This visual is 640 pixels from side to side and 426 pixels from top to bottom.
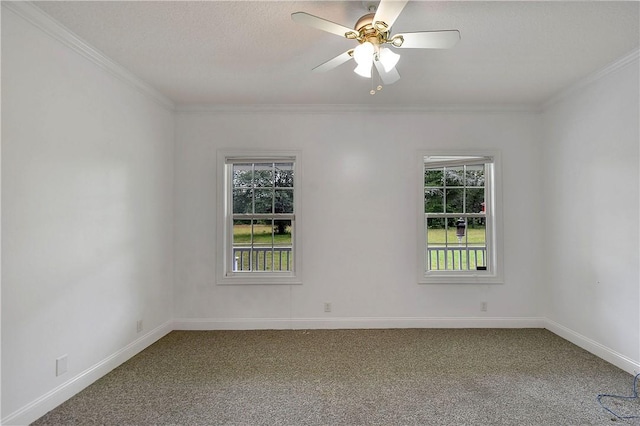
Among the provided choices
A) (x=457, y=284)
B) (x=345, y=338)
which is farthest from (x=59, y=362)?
(x=457, y=284)

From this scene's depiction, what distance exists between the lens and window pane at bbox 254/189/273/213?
147 inches

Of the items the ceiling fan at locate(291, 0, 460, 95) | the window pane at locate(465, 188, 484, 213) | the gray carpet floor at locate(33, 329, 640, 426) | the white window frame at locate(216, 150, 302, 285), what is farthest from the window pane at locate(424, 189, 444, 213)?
the ceiling fan at locate(291, 0, 460, 95)

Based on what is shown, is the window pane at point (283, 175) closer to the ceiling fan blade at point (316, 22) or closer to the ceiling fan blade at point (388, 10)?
the ceiling fan blade at point (316, 22)

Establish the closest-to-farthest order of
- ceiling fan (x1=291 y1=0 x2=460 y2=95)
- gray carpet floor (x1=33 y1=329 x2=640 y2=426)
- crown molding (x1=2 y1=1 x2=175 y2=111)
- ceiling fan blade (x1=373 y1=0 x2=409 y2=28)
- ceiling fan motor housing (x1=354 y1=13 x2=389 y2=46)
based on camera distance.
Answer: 1. ceiling fan blade (x1=373 y1=0 x2=409 y2=28)
2. ceiling fan (x1=291 y1=0 x2=460 y2=95)
3. ceiling fan motor housing (x1=354 y1=13 x2=389 y2=46)
4. crown molding (x1=2 y1=1 x2=175 y2=111)
5. gray carpet floor (x1=33 y1=329 x2=640 y2=426)

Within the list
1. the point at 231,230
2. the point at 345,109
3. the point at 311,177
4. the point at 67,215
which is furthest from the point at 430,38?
the point at 231,230

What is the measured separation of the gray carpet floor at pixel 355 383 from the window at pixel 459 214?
822 mm

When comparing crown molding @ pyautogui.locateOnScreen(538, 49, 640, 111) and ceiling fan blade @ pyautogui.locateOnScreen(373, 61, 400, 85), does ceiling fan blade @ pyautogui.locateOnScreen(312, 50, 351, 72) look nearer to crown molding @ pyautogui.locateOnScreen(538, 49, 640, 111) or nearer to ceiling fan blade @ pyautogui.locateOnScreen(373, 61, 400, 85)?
ceiling fan blade @ pyautogui.locateOnScreen(373, 61, 400, 85)

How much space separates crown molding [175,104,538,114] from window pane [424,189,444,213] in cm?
94

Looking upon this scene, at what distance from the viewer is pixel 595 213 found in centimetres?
290

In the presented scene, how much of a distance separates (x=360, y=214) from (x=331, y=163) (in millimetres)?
694

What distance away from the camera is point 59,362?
7.07ft

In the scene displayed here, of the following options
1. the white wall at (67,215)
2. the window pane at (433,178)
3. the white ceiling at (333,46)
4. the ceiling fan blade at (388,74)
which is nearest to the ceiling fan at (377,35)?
the ceiling fan blade at (388,74)

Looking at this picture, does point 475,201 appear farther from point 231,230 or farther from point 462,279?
point 231,230

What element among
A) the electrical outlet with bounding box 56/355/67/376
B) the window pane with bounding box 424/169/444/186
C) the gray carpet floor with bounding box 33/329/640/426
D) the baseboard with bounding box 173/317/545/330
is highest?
the window pane with bounding box 424/169/444/186
